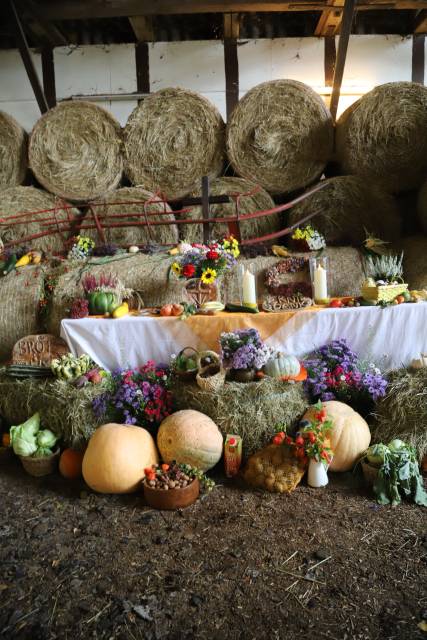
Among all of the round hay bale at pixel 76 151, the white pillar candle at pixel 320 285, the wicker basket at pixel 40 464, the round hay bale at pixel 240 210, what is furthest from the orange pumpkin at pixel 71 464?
the round hay bale at pixel 76 151

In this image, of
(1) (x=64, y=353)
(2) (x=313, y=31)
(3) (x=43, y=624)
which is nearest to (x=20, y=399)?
(1) (x=64, y=353)

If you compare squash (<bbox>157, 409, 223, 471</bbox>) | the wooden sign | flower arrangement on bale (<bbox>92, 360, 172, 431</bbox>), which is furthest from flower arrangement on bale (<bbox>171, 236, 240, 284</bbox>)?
squash (<bbox>157, 409, 223, 471</bbox>)

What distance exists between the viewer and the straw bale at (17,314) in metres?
4.82

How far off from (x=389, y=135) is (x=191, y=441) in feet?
14.2

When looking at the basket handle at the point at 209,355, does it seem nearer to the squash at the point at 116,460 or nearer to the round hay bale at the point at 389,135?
the squash at the point at 116,460

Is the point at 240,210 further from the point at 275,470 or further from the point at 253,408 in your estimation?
the point at 275,470

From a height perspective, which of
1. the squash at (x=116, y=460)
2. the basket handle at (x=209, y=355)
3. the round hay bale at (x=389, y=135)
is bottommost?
the squash at (x=116, y=460)

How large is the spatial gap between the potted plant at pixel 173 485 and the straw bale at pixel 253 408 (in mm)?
394

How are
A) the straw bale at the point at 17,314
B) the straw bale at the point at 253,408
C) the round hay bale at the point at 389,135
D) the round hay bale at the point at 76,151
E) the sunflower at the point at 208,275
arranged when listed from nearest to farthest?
the straw bale at the point at 253,408, the sunflower at the point at 208,275, the straw bale at the point at 17,314, the round hay bale at the point at 389,135, the round hay bale at the point at 76,151

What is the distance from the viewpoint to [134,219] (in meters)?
5.92

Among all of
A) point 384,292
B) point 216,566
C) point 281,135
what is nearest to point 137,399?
point 216,566

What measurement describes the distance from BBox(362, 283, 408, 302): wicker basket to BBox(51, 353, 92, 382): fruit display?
234 centimetres

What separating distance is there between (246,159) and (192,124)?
2.67 feet

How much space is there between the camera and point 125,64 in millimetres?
6910
